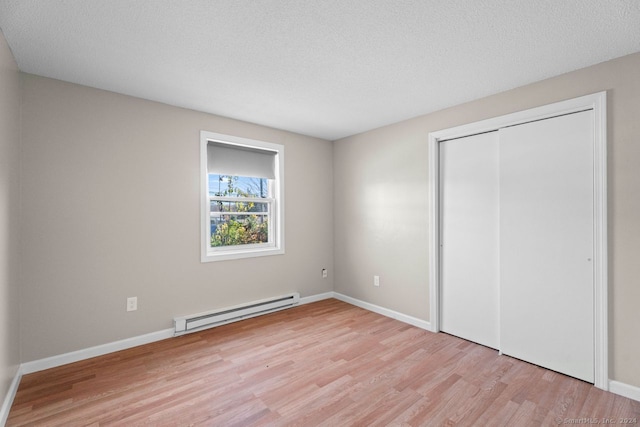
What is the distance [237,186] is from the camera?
12.3ft

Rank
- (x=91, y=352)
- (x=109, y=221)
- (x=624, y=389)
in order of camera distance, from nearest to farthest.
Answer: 1. (x=624, y=389)
2. (x=91, y=352)
3. (x=109, y=221)

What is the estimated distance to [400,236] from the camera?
362 centimetres

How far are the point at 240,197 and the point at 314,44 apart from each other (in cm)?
219

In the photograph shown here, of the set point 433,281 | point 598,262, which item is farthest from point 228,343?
point 598,262

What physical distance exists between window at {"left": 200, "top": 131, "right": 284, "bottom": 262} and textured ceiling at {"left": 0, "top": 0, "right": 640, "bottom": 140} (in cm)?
75

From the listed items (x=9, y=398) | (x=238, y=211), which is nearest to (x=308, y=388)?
(x=9, y=398)

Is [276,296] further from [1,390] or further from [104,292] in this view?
[1,390]

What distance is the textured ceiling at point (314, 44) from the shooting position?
1.65m

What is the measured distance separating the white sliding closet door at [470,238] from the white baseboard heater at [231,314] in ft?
6.39

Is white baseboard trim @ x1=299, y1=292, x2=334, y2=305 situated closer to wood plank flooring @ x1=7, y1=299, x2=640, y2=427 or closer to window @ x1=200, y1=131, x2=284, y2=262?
window @ x1=200, y1=131, x2=284, y2=262

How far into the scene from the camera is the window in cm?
342

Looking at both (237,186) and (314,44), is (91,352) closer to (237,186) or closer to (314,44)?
(237,186)

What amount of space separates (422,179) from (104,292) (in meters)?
3.41

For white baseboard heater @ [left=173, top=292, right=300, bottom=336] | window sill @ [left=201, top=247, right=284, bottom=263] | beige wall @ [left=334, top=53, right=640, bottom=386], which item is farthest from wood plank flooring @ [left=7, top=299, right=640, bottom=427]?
window sill @ [left=201, top=247, right=284, bottom=263]
